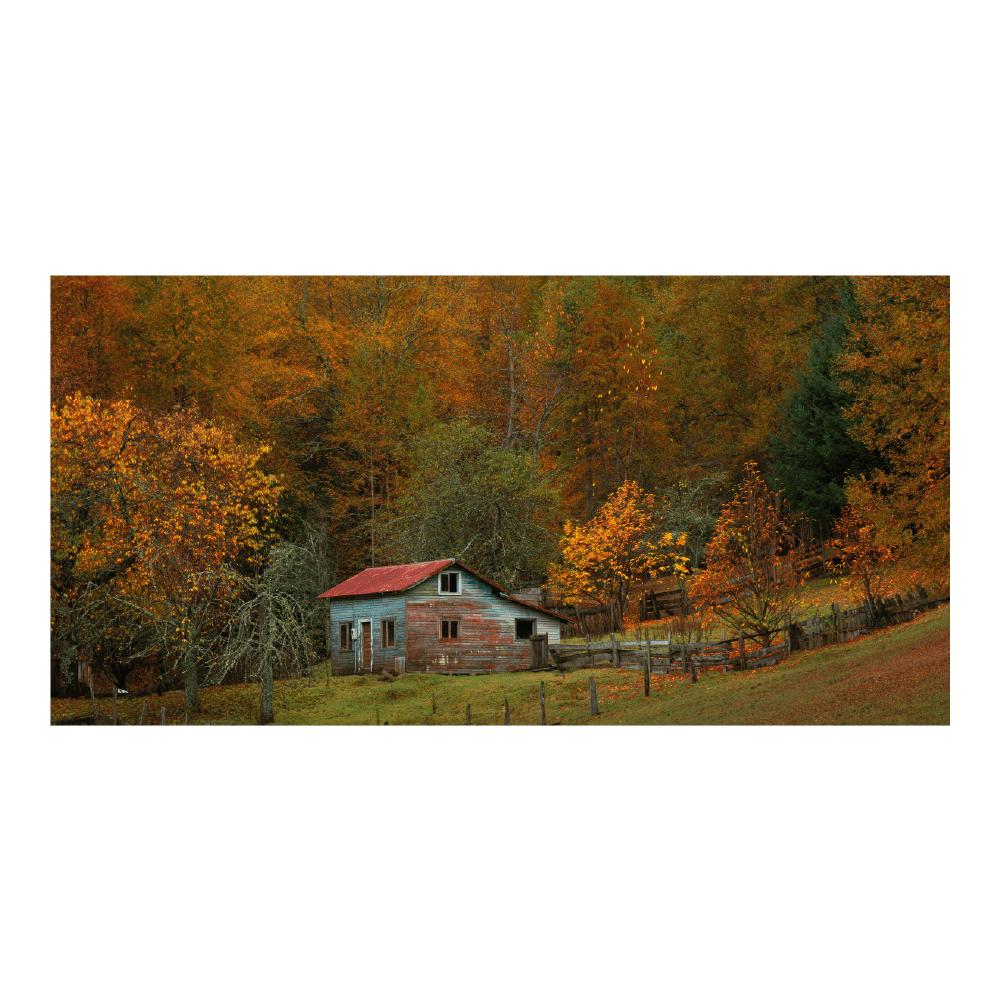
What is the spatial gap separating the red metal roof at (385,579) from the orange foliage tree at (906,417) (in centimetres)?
465

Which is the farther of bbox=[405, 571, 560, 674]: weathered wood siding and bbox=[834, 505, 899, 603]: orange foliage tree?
bbox=[405, 571, 560, 674]: weathered wood siding

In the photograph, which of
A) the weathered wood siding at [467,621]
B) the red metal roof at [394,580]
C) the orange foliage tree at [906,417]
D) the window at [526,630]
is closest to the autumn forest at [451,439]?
the orange foliage tree at [906,417]

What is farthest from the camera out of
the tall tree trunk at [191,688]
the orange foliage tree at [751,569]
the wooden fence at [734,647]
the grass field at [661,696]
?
the orange foliage tree at [751,569]

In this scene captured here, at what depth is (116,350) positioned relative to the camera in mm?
10508

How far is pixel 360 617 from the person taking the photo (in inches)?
409

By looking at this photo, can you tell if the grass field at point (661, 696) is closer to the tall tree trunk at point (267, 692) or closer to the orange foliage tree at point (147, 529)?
the tall tree trunk at point (267, 692)

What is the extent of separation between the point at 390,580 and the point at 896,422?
18.7 feet

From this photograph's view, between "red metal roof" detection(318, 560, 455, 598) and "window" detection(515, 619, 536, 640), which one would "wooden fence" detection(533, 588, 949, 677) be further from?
"red metal roof" detection(318, 560, 455, 598)

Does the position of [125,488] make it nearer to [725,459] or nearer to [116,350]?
[116,350]

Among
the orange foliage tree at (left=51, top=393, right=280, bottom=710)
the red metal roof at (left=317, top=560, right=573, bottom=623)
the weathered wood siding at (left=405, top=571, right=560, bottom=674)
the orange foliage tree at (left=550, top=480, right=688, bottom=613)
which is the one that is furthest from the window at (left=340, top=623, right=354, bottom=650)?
the orange foliage tree at (left=550, top=480, right=688, bottom=613)

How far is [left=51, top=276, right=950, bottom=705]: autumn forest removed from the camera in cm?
1015

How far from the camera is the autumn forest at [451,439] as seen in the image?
10148mm

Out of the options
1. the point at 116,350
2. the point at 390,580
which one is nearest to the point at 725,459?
the point at 390,580

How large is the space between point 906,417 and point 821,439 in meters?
0.88
